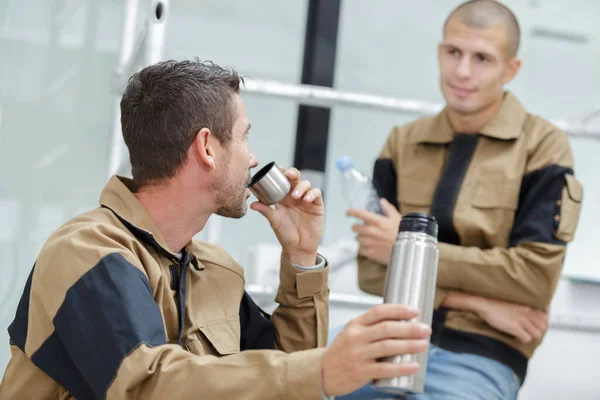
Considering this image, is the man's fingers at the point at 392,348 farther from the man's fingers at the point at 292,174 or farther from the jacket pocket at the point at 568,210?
the jacket pocket at the point at 568,210

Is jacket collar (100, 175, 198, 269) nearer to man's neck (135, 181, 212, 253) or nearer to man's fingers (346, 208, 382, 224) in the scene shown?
man's neck (135, 181, 212, 253)

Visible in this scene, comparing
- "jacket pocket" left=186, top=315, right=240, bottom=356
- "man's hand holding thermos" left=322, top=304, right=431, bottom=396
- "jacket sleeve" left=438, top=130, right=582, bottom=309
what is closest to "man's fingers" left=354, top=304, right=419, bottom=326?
"man's hand holding thermos" left=322, top=304, right=431, bottom=396

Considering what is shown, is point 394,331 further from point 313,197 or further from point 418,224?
point 313,197

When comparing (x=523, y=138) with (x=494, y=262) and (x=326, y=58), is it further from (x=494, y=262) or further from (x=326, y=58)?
(x=326, y=58)

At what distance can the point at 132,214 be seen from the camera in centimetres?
112

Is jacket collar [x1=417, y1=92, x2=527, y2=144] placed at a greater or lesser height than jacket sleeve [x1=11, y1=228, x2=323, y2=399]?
greater

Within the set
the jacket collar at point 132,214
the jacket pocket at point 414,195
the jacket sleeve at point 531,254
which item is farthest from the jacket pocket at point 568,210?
the jacket collar at point 132,214

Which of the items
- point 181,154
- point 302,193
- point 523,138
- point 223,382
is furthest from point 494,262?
point 223,382

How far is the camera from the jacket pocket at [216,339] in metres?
1.14

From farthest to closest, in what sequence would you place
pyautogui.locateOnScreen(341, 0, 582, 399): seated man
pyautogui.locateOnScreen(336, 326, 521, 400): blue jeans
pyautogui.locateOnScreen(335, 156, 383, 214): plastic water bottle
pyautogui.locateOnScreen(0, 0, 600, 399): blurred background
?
1. pyautogui.locateOnScreen(0, 0, 600, 399): blurred background
2. pyautogui.locateOnScreen(335, 156, 383, 214): plastic water bottle
3. pyautogui.locateOnScreen(341, 0, 582, 399): seated man
4. pyautogui.locateOnScreen(336, 326, 521, 400): blue jeans

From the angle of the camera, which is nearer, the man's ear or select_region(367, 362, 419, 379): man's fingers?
select_region(367, 362, 419, 379): man's fingers

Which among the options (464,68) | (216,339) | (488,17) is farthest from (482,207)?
(216,339)

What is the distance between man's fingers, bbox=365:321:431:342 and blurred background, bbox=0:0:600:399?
3.63 ft

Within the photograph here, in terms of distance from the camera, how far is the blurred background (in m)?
2.19
